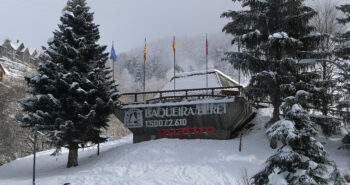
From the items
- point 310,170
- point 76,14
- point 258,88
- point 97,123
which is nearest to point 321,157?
point 310,170

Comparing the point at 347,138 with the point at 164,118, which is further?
the point at 164,118

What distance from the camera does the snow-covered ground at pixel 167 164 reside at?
54.1 feet

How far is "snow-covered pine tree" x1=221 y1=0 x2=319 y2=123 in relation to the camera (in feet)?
66.2

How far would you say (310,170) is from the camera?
680 centimetres

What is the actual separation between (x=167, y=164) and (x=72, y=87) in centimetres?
758

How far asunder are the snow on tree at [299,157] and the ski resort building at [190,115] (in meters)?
14.3

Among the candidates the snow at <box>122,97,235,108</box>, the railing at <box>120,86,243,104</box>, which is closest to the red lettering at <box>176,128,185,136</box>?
the snow at <box>122,97,235,108</box>

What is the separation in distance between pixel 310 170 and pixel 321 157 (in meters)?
0.52

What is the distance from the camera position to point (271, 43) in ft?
64.0

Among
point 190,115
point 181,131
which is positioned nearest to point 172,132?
point 181,131

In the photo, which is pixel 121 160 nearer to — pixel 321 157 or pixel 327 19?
pixel 321 157

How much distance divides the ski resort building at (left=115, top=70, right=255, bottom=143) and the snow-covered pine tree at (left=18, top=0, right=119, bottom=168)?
322 cm

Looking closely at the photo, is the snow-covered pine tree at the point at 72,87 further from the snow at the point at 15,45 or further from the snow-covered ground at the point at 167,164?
the snow at the point at 15,45

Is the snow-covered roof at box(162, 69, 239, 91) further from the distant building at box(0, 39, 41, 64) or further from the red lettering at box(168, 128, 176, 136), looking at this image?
the distant building at box(0, 39, 41, 64)
